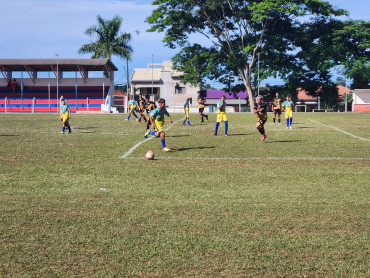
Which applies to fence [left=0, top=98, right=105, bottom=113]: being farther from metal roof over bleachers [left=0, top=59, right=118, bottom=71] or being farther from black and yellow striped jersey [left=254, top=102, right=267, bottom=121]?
black and yellow striped jersey [left=254, top=102, right=267, bottom=121]

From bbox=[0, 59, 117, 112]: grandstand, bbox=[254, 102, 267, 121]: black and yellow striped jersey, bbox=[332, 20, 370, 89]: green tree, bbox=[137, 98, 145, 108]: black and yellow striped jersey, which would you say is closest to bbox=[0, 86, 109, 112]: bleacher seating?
bbox=[0, 59, 117, 112]: grandstand

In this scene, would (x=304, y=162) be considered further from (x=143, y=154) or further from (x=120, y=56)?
(x=120, y=56)

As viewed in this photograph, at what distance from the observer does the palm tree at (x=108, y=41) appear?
70.6 m

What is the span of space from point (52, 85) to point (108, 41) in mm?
11530

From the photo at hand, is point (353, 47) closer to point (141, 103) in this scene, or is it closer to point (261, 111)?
point (141, 103)

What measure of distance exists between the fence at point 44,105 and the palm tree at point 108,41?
12.0m

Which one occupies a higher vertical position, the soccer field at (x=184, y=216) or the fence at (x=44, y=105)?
the fence at (x=44, y=105)

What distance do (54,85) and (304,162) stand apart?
5872 centimetres

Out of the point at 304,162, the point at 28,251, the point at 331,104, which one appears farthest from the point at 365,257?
the point at 331,104

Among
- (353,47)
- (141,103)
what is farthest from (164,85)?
(141,103)

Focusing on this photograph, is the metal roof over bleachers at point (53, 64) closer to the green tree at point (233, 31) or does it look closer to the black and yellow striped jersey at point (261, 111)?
the green tree at point (233, 31)

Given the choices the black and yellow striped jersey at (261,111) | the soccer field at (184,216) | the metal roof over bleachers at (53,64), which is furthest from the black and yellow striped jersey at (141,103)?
the metal roof over bleachers at (53,64)

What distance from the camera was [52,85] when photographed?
217 feet

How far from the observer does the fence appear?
197ft
